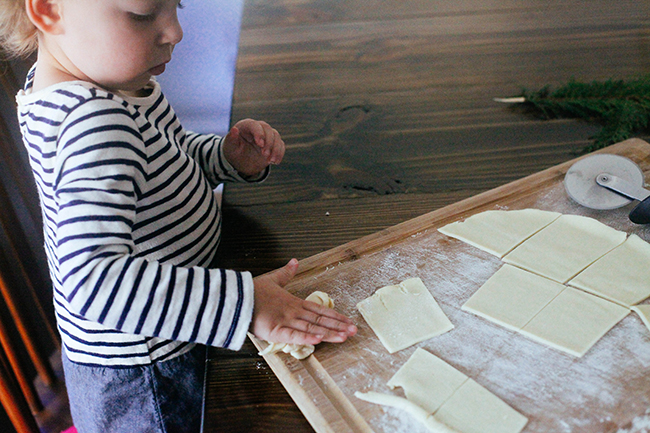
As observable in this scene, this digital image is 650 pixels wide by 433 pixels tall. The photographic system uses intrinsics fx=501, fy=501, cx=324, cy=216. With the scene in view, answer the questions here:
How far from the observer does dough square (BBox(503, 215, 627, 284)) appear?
3.08 ft

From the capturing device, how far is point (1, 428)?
1.24 metres

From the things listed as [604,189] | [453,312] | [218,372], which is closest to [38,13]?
[218,372]

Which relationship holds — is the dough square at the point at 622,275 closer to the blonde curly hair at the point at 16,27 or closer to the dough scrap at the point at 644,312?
the dough scrap at the point at 644,312

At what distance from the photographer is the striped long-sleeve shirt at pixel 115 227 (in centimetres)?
70

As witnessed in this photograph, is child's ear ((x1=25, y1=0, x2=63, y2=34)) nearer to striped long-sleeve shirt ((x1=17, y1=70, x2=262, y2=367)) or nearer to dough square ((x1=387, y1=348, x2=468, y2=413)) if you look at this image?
striped long-sleeve shirt ((x1=17, y1=70, x2=262, y2=367))

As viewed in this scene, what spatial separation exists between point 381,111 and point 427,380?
3.16ft

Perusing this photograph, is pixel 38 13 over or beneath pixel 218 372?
over

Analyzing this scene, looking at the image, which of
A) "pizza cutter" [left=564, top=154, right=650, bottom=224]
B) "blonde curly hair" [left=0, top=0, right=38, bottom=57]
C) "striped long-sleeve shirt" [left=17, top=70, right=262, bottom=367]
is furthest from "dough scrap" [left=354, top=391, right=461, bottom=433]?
"blonde curly hair" [left=0, top=0, right=38, bottom=57]

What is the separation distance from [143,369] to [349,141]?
813mm

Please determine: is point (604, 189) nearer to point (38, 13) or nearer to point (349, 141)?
point (349, 141)

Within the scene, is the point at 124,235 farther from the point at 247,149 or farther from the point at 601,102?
the point at 601,102

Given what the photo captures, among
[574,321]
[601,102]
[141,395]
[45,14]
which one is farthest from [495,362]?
[601,102]

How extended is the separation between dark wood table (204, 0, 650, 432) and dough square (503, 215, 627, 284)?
23cm

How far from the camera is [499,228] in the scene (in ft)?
3.38
